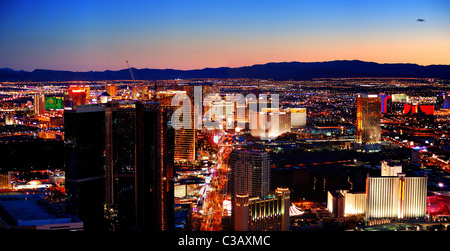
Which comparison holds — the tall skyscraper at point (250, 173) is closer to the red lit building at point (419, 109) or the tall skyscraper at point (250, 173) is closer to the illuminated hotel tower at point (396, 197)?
the illuminated hotel tower at point (396, 197)

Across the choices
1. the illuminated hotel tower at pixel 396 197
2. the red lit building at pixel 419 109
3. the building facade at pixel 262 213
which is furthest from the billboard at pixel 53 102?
the red lit building at pixel 419 109

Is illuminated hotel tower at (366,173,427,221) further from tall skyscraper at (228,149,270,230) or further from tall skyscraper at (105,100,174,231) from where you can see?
tall skyscraper at (105,100,174,231)

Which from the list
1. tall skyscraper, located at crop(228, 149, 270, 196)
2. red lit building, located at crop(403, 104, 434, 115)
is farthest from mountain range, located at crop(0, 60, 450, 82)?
tall skyscraper, located at crop(228, 149, 270, 196)

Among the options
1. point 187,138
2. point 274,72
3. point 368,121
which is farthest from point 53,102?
point 368,121

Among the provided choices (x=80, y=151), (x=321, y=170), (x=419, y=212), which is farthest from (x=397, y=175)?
(x=80, y=151)

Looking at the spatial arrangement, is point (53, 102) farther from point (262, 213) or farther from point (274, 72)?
point (262, 213)
